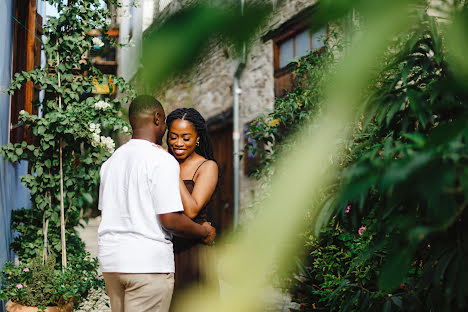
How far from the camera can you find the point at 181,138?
6.66 ft

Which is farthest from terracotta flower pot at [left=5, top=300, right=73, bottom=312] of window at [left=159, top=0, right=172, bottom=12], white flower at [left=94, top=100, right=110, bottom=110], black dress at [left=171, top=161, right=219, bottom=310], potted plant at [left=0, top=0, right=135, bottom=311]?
window at [left=159, top=0, right=172, bottom=12]

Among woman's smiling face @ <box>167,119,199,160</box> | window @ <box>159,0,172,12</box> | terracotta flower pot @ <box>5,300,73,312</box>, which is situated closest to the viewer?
window @ <box>159,0,172,12</box>

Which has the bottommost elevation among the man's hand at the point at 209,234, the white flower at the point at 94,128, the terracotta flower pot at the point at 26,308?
the terracotta flower pot at the point at 26,308

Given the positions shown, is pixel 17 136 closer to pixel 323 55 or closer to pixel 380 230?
pixel 380 230

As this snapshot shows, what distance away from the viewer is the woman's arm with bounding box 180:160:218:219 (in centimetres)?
175

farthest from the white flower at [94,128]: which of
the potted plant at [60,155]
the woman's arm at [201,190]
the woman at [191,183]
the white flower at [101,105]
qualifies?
the woman's arm at [201,190]

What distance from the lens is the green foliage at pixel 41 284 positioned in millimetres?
3189

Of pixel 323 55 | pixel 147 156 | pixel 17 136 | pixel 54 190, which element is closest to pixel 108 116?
pixel 54 190

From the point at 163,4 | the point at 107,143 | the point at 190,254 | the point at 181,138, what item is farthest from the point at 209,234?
the point at 107,143

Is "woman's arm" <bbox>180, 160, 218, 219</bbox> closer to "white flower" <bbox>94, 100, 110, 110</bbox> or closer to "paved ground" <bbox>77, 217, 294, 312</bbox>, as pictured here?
"paved ground" <bbox>77, 217, 294, 312</bbox>

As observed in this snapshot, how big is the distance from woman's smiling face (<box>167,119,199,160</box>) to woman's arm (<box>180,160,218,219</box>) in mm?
96

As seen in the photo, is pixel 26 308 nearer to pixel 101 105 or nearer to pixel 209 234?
pixel 101 105

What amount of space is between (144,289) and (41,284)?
1.83 metres

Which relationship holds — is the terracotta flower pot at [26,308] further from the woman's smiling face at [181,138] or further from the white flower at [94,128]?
the woman's smiling face at [181,138]
